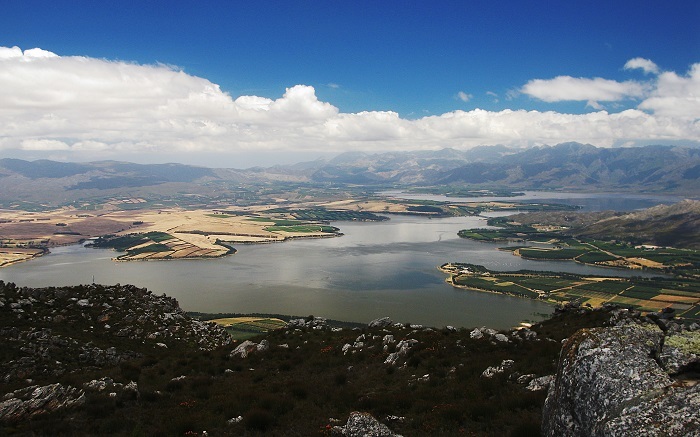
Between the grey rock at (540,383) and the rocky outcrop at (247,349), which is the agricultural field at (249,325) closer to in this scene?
the rocky outcrop at (247,349)

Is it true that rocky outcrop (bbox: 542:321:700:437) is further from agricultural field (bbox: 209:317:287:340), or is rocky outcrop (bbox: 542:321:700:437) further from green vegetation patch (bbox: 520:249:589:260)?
green vegetation patch (bbox: 520:249:589:260)

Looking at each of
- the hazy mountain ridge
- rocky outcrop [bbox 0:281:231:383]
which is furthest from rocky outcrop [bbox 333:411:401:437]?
the hazy mountain ridge

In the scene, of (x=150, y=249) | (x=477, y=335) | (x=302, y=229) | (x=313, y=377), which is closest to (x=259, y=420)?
(x=313, y=377)

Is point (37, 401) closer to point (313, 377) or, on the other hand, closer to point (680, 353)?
point (313, 377)

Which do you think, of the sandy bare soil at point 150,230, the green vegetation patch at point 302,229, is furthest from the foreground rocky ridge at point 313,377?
the green vegetation patch at point 302,229

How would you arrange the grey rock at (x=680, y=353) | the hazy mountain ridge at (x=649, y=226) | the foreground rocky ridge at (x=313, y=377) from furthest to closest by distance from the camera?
the hazy mountain ridge at (x=649, y=226) → the foreground rocky ridge at (x=313, y=377) → the grey rock at (x=680, y=353)

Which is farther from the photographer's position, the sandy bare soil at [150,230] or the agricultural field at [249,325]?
the sandy bare soil at [150,230]
